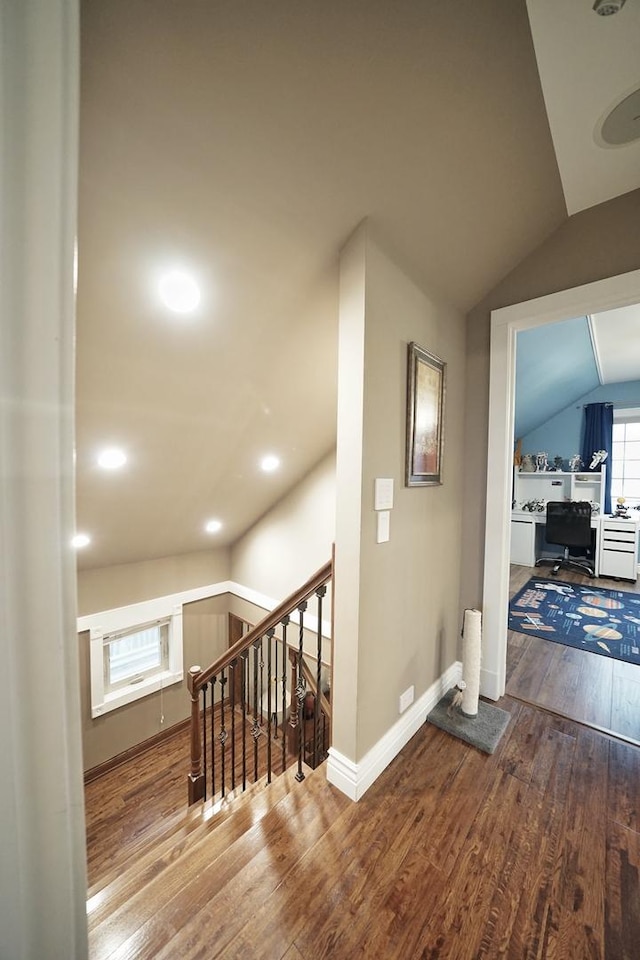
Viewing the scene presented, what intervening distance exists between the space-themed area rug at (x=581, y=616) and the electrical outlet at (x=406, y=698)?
1.89 m

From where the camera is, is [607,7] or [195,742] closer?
[607,7]

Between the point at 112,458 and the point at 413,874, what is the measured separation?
7.77 ft

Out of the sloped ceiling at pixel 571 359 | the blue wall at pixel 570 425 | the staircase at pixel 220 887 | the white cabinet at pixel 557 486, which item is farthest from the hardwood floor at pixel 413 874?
the blue wall at pixel 570 425

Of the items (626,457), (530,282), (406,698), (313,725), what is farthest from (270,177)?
(626,457)

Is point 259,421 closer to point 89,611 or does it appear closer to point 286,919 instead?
point 286,919

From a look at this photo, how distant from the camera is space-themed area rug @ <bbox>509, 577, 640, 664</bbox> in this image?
118 inches

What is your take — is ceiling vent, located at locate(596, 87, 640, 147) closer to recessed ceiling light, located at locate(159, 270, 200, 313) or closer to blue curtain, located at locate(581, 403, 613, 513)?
recessed ceiling light, located at locate(159, 270, 200, 313)

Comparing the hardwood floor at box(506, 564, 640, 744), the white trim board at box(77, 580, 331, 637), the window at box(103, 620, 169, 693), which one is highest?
the hardwood floor at box(506, 564, 640, 744)

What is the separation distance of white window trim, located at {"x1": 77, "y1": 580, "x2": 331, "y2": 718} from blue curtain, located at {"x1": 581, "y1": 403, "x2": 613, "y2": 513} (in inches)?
183

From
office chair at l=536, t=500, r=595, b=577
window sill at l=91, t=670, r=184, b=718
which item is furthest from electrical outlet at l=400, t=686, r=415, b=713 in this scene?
office chair at l=536, t=500, r=595, b=577

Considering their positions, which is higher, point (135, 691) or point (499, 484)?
point (499, 484)

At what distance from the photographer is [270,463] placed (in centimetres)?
320

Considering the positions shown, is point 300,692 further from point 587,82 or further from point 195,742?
point 587,82

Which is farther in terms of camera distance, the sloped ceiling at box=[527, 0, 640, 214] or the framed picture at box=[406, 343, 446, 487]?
the framed picture at box=[406, 343, 446, 487]
